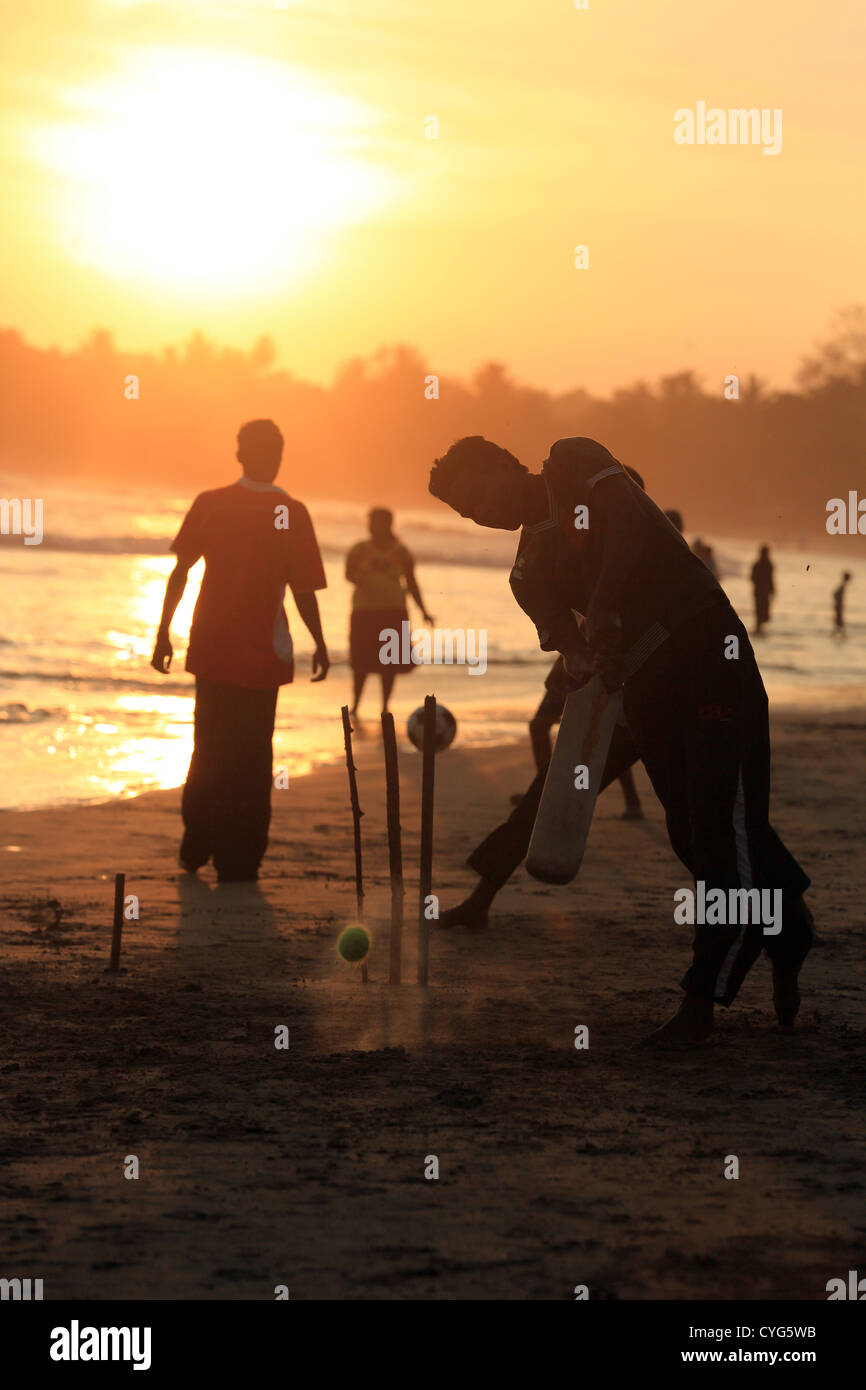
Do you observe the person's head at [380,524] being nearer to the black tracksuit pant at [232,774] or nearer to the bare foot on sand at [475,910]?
the black tracksuit pant at [232,774]

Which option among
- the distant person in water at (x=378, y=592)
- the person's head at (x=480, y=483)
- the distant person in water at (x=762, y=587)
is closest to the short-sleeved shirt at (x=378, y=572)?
the distant person in water at (x=378, y=592)

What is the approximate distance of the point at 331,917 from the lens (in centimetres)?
705

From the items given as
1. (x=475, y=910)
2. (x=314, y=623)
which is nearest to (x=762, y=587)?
(x=314, y=623)

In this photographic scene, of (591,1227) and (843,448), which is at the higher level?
(843,448)

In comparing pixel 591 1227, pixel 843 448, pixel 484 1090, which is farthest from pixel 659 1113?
pixel 843 448

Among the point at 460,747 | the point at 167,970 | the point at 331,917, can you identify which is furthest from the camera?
the point at 460,747

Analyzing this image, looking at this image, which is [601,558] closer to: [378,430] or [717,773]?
[717,773]

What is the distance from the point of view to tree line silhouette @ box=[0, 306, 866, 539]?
112 m

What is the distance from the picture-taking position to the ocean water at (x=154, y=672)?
12670 millimetres

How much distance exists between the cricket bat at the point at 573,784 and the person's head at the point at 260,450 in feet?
10.0

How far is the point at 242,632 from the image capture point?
7.67 meters
